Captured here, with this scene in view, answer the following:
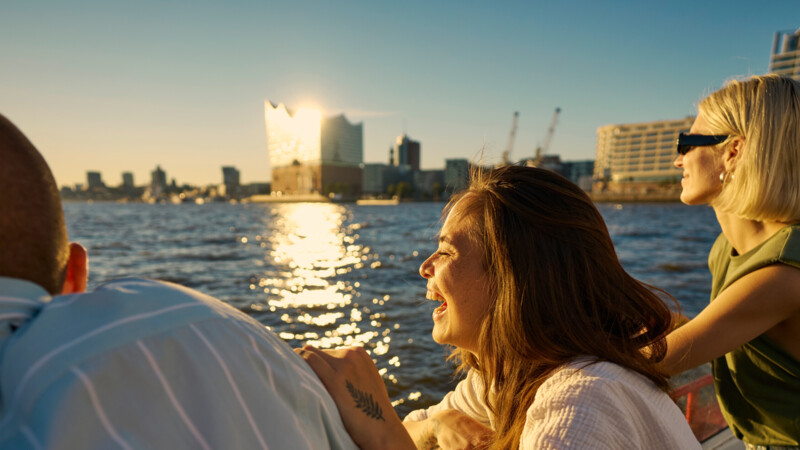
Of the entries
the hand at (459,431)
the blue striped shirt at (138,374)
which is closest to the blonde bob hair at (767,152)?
the hand at (459,431)

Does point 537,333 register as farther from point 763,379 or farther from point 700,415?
point 700,415

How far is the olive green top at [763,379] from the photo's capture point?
1815 millimetres

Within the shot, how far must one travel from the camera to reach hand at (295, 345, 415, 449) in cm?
104

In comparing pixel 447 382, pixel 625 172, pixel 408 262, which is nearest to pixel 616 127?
pixel 625 172

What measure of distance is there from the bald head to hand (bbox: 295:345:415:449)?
1.85 feet

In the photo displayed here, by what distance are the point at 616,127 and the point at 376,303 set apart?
145687 mm

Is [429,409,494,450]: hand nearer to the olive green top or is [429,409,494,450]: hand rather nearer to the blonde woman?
the blonde woman

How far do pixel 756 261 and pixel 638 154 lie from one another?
145 metres

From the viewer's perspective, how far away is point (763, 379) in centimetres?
201

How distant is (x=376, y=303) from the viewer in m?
10.5

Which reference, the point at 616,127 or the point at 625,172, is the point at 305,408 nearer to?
the point at 625,172

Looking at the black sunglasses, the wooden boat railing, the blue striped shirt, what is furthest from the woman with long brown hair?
the wooden boat railing

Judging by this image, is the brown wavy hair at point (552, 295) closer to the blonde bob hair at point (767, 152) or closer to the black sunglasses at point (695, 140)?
the blonde bob hair at point (767, 152)

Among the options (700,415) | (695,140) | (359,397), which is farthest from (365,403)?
(700,415)
